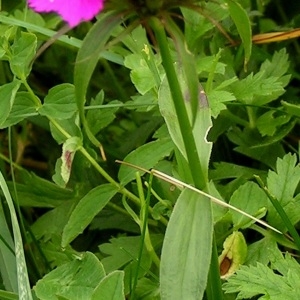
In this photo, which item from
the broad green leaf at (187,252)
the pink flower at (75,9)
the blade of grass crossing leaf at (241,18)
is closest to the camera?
the pink flower at (75,9)

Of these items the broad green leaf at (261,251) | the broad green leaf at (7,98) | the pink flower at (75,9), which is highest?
the pink flower at (75,9)

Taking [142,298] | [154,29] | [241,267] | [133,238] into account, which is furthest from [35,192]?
[154,29]

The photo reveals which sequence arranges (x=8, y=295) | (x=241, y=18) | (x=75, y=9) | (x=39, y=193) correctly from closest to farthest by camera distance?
1. (x=75, y=9)
2. (x=241, y=18)
3. (x=8, y=295)
4. (x=39, y=193)

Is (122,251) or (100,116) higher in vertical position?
(100,116)

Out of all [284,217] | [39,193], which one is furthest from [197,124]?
[39,193]

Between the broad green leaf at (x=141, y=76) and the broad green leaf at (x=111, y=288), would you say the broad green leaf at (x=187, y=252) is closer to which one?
the broad green leaf at (x=111, y=288)

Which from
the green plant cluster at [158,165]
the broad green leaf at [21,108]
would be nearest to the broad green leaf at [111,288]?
the green plant cluster at [158,165]

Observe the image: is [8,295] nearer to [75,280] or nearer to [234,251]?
[75,280]
